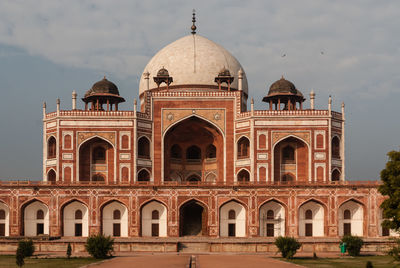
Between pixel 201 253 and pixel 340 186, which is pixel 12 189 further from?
pixel 340 186

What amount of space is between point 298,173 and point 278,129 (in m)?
4.03

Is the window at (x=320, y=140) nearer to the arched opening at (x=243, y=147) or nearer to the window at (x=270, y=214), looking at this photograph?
Result: the arched opening at (x=243, y=147)

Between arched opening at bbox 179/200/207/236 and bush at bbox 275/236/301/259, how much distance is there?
11.9m

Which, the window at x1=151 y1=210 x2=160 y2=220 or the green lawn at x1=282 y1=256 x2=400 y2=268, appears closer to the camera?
the green lawn at x1=282 y1=256 x2=400 y2=268

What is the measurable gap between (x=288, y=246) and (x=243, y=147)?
18591 millimetres

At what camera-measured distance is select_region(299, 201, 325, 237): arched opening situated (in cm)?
4691

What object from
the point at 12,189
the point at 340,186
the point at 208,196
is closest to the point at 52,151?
the point at 12,189

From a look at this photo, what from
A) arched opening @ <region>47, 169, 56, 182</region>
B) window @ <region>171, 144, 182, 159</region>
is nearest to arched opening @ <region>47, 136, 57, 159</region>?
arched opening @ <region>47, 169, 56, 182</region>

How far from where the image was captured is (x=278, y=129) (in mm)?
51562

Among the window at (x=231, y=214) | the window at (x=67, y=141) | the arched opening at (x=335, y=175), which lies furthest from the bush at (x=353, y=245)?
the window at (x=67, y=141)

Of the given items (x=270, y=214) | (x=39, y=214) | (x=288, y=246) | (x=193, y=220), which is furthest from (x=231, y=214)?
(x=39, y=214)

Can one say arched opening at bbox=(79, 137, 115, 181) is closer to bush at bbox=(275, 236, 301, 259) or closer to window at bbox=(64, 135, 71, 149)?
window at bbox=(64, 135, 71, 149)

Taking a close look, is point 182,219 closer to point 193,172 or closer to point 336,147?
point 193,172

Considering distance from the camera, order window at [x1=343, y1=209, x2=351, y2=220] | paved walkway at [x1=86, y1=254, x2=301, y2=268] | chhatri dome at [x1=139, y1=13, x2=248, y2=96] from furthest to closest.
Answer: chhatri dome at [x1=139, y1=13, x2=248, y2=96], window at [x1=343, y1=209, x2=351, y2=220], paved walkway at [x1=86, y1=254, x2=301, y2=268]
